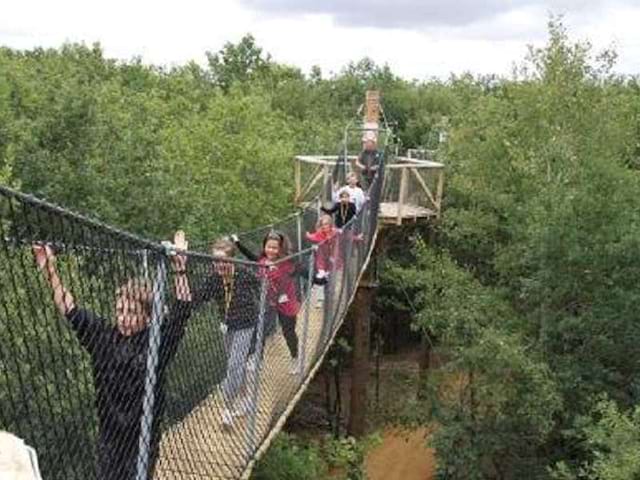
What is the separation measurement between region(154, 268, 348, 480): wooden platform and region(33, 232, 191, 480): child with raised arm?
31.7 inches

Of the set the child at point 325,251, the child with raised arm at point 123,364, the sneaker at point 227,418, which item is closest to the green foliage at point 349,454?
the child at point 325,251

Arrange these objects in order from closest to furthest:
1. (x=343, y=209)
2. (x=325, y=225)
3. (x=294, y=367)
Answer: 1. (x=294, y=367)
2. (x=325, y=225)
3. (x=343, y=209)

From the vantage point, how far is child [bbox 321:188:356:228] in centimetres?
945

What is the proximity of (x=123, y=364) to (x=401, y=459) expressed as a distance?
14723mm

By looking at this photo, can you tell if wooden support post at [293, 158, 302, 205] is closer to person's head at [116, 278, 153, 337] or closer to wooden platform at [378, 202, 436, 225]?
wooden platform at [378, 202, 436, 225]

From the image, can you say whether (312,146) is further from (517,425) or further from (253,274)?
(253,274)

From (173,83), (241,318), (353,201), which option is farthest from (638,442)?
(173,83)

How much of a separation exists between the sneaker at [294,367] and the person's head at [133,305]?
351 cm

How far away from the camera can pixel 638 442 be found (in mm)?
10453

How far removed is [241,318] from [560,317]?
918 centimetres

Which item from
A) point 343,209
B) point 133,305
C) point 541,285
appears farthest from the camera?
point 541,285

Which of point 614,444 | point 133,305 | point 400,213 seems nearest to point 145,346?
point 133,305

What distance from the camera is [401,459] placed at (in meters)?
17.2

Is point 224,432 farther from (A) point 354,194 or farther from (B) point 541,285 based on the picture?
(B) point 541,285
